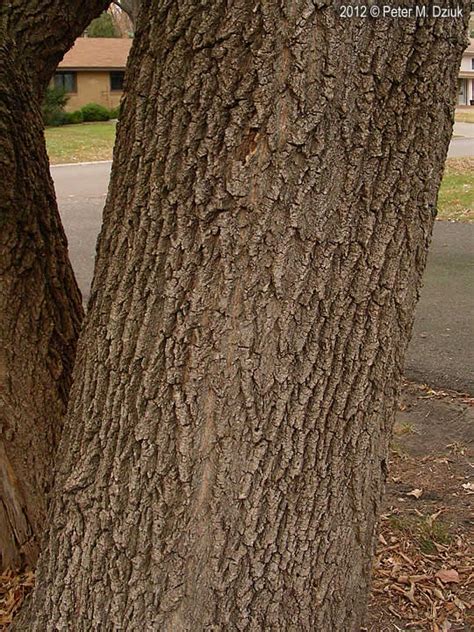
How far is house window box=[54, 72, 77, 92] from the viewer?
3787cm

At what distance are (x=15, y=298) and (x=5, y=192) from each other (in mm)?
379

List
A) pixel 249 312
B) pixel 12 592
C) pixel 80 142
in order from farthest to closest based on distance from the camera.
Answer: pixel 80 142
pixel 12 592
pixel 249 312

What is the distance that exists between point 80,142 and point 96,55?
14958 mm

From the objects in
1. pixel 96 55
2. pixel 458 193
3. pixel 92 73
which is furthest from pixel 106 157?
pixel 96 55

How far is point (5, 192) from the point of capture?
2.90 meters

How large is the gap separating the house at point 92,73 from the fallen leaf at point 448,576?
3622 centimetres

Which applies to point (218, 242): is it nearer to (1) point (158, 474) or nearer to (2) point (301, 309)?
(2) point (301, 309)

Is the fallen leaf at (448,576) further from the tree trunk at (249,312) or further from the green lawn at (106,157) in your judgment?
the green lawn at (106,157)

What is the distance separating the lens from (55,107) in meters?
33.1

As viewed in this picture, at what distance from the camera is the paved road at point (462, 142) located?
2156 centimetres

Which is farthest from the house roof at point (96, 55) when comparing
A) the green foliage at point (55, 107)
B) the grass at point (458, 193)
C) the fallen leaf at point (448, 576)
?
the fallen leaf at point (448, 576)

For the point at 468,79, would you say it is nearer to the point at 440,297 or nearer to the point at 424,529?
the point at 440,297

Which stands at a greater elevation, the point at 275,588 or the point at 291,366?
the point at 291,366

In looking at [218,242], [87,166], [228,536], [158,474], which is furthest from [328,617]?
[87,166]
